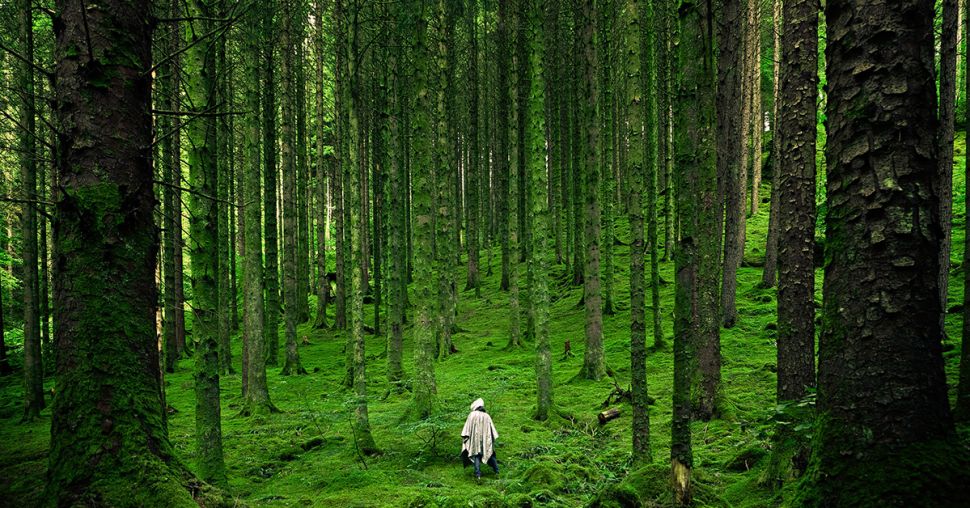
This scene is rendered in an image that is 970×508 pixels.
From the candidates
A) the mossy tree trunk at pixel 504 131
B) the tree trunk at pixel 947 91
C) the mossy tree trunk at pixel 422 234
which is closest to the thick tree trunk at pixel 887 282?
the tree trunk at pixel 947 91

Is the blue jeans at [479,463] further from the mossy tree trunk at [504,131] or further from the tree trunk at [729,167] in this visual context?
the mossy tree trunk at [504,131]

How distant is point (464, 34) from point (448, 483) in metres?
26.4

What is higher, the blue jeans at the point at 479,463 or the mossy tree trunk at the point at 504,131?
the mossy tree trunk at the point at 504,131

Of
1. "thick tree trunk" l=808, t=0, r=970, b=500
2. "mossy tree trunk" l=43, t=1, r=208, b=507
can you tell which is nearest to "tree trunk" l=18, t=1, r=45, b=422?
"mossy tree trunk" l=43, t=1, r=208, b=507

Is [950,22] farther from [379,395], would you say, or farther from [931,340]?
[379,395]

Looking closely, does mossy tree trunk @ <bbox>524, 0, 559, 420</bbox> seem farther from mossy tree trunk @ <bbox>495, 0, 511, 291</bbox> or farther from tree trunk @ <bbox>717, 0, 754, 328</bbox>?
mossy tree trunk @ <bbox>495, 0, 511, 291</bbox>

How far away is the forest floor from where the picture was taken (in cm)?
680

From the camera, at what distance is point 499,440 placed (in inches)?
382

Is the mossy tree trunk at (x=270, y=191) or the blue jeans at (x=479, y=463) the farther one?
the mossy tree trunk at (x=270, y=191)

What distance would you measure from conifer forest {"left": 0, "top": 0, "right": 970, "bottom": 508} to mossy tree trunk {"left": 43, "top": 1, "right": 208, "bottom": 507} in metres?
0.01

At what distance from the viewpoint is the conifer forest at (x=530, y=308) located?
1.88 meters

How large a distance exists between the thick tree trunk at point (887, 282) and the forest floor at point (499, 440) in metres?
1.05

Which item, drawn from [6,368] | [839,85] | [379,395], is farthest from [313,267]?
[839,85]

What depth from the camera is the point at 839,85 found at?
6.70ft
